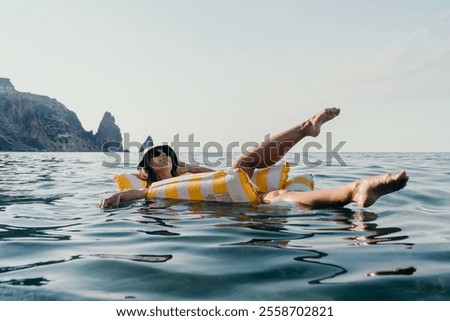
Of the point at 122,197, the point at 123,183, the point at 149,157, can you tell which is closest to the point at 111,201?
the point at 122,197

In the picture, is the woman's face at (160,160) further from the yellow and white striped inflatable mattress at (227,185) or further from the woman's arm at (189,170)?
the yellow and white striped inflatable mattress at (227,185)

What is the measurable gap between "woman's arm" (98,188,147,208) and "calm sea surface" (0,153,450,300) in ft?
0.54

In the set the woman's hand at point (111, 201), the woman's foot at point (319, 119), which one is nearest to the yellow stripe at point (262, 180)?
the woman's foot at point (319, 119)

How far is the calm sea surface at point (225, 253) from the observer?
259cm

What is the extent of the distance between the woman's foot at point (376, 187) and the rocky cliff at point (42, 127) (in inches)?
4120

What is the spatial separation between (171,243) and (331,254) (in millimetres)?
1390

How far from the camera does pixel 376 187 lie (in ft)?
13.8

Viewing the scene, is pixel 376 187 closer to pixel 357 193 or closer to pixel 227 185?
pixel 357 193

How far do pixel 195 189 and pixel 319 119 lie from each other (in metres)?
1.94

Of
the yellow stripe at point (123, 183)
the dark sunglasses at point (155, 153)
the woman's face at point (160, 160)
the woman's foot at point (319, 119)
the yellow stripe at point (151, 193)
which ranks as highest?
the woman's foot at point (319, 119)

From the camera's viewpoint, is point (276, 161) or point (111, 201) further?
point (276, 161)

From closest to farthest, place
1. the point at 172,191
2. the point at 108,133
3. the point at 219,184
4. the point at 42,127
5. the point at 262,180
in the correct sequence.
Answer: the point at 219,184, the point at 172,191, the point at 262,180, the point at 42,127, the point at 108,133

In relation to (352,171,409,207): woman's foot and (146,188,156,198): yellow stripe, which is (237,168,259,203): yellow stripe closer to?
(146,188,156,198): yellow stripe

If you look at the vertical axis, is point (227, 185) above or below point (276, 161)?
below
